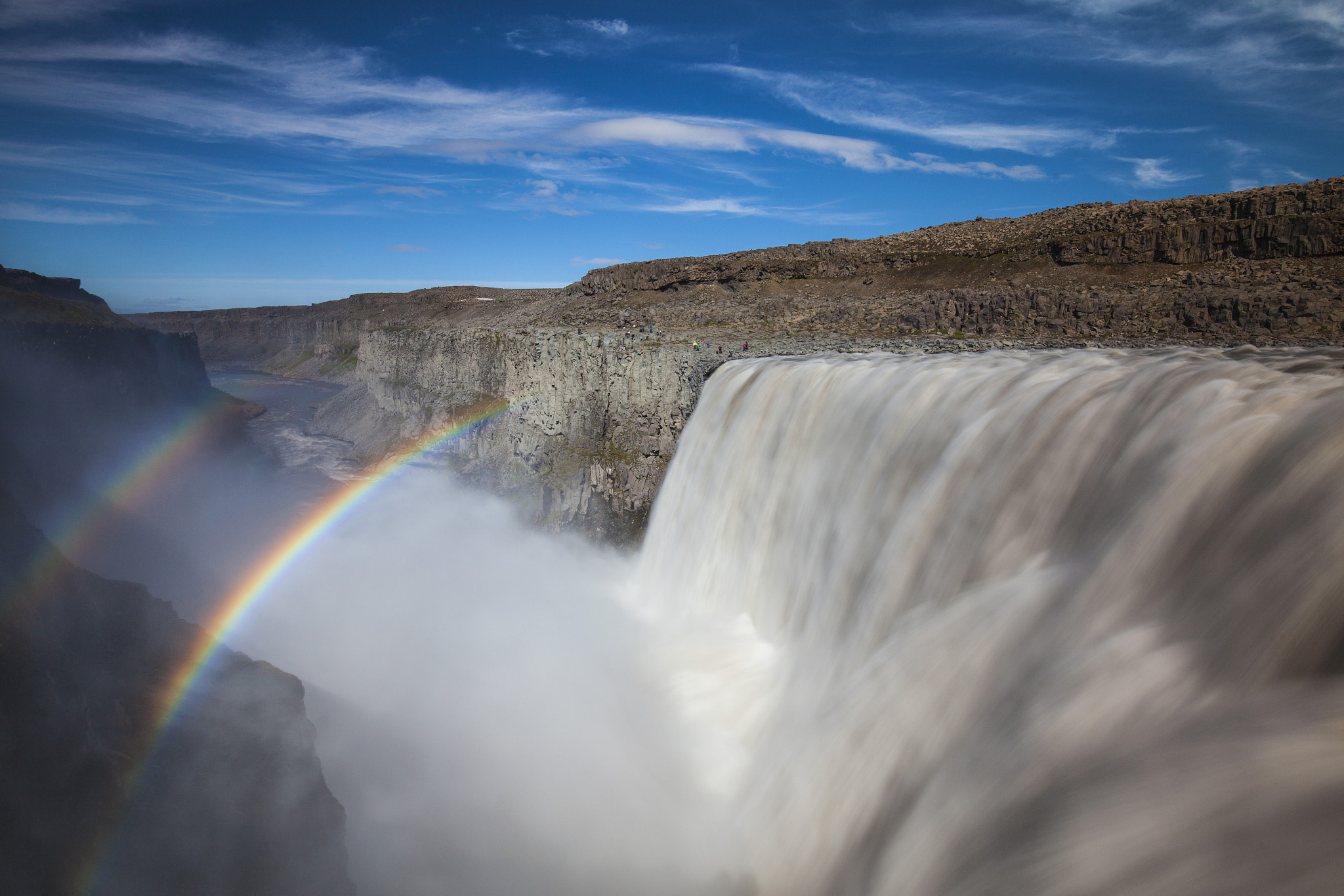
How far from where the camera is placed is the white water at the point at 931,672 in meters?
3.14

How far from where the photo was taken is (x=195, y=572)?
1820cm

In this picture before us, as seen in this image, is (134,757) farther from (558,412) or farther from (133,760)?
(558,412)

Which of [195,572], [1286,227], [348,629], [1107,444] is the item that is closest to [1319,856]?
[1107,444]

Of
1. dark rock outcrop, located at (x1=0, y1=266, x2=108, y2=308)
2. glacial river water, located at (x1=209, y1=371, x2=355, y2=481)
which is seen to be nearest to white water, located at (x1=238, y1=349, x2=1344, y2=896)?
dark rock outcrop, located at (x1=0, y1=266, x2=108, y2=308)

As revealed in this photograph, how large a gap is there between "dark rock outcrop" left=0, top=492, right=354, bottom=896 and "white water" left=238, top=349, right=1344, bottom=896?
1.64 m

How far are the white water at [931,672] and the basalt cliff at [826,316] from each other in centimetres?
405

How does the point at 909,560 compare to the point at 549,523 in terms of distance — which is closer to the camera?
the point at 909,560

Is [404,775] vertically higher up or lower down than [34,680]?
lower down

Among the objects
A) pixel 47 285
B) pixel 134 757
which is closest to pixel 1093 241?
pixel 134 757

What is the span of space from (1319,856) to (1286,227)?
16.1 m

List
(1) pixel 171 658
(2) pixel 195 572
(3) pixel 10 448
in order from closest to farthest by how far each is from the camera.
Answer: (1) pixel 171 658 < (3) pixel 10 448 < (2) pixel 195 572

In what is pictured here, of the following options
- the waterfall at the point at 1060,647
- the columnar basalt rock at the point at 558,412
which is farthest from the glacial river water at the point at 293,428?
the waterfall at the point at 1060,647

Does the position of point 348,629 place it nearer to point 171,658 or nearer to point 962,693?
point 171,658

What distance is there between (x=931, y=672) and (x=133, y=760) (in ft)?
17.8
